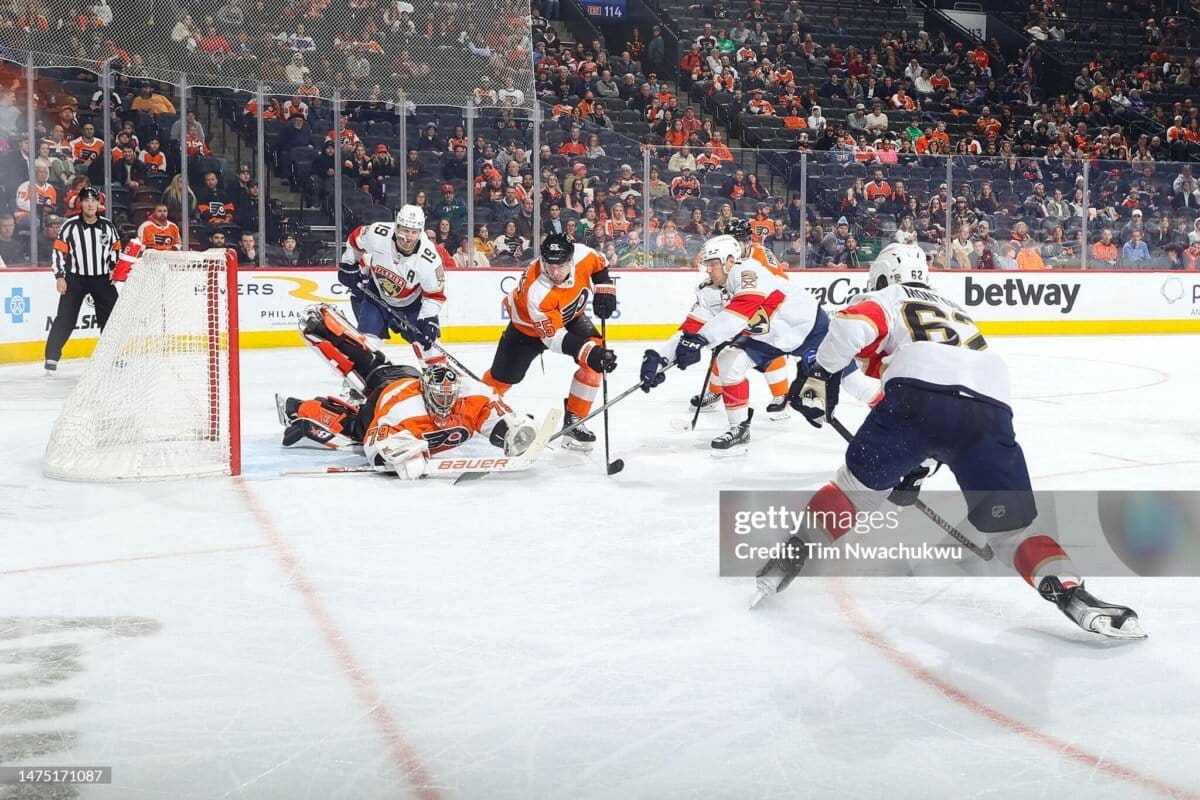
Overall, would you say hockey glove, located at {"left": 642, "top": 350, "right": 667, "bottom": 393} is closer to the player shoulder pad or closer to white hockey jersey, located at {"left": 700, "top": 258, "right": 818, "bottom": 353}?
white hockey jersey, located at {"left": 700, "top": 258, "right": 818, "bottom": 353}

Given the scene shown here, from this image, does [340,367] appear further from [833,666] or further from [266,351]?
[266,351]

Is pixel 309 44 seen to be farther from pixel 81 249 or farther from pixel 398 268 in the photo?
pixel 398 268

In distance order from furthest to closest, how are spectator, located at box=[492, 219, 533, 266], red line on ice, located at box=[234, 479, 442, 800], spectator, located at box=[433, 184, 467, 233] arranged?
spectator, located at box=[492, 219, 533, 266] < spectator, located at box=[433, 184, 467, 233] < red line on ice, located at box=[234, 479, 442, 800]

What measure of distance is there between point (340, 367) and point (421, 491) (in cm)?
116

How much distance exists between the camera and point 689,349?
17.9 ft

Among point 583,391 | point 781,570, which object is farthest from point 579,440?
point 781,570

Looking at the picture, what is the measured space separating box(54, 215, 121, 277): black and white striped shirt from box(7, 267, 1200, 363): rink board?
924 mm

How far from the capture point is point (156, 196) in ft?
34.8

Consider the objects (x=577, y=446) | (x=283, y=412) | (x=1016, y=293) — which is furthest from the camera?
(x=1016, y=293)

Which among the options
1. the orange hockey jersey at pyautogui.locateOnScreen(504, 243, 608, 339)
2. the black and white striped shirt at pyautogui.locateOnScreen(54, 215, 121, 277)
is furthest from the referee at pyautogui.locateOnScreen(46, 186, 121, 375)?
the orange hockey jersey at pyautogui.locateOnScreen(504, 243, 608, 339)

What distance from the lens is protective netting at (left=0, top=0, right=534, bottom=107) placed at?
1070 centimetres

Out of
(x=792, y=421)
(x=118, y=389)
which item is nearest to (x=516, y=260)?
(x=792, y=421)

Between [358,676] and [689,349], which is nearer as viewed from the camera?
[358,676]

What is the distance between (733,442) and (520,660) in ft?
10.8
